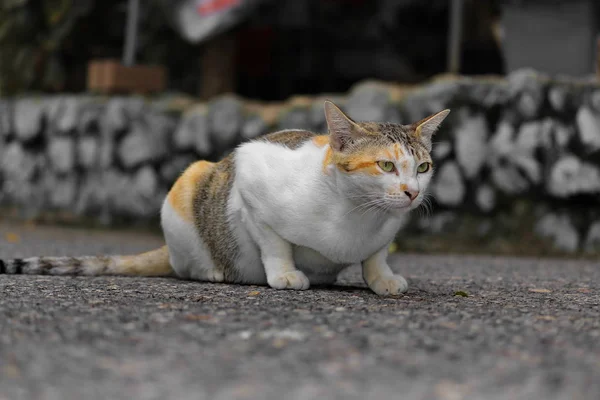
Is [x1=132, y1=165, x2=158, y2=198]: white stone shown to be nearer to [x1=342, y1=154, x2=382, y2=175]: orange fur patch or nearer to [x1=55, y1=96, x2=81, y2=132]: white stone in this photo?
[x1=55, y1=96, x2=81, y2=132]: white stone

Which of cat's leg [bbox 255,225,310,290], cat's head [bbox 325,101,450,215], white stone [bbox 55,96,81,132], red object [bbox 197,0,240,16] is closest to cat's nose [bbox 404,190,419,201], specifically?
cat's head [bbox 325,101,450,215]

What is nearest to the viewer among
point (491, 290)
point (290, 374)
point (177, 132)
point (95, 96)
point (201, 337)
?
point (290, 374)

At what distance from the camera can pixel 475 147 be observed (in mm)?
6309

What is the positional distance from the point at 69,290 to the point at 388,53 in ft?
23.3

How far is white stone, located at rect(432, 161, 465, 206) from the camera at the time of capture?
20.8 ft

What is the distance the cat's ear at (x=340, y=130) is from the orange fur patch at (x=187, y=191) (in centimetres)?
93

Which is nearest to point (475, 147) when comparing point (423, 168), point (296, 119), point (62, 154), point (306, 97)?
point (296, 119)

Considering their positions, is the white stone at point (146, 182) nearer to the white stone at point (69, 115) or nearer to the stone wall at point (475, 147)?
the stone wall at point (475, 147)

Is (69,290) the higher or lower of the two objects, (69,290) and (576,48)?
the lower

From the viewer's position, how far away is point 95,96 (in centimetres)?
819

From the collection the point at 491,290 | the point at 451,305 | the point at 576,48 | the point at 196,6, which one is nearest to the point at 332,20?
the point at 196,6

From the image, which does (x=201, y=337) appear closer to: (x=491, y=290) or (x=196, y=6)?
(x=491, y=290)

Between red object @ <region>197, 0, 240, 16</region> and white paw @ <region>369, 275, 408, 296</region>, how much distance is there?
435 cm

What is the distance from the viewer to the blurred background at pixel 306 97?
6160 mm
